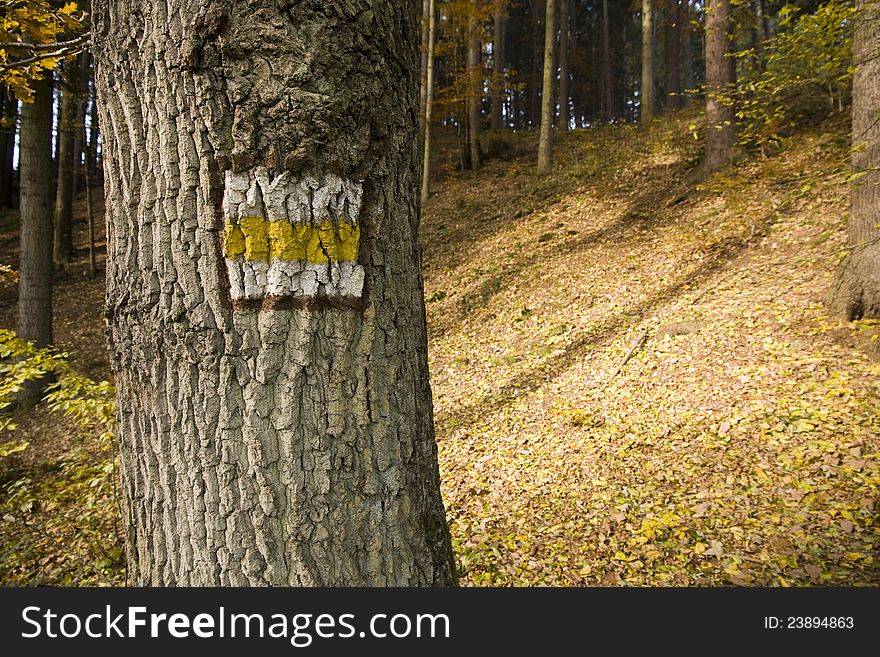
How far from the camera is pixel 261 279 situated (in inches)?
54.4

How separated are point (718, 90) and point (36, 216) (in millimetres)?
10856

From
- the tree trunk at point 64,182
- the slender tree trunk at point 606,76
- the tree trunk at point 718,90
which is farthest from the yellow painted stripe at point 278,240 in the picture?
the slender tree trunk at point 606,76

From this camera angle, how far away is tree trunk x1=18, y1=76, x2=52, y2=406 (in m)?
7.37

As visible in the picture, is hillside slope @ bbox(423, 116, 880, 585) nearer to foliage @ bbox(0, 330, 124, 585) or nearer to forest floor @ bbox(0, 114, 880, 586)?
forest floor @ bbox(0, 114, 880, 586)

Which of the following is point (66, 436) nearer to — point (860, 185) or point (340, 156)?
point (340, 156)

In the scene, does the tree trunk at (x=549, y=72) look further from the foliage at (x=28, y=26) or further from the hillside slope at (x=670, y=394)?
the foliage at (x=28, y=26)

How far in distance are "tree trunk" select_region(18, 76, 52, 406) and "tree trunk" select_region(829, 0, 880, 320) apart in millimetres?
10002

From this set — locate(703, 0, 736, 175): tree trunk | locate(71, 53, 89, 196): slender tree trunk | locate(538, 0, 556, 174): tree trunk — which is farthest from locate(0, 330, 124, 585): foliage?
locate(538, 0, 556, 174): tree trunk

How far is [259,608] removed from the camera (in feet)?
4.84

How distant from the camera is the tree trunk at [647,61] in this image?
630 inches

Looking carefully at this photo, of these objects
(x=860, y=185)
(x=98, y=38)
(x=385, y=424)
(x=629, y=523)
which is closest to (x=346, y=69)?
(x=98, y=38)

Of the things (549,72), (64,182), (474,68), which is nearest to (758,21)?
(549,72)

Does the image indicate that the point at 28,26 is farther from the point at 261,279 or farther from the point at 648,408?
the point at 648,408

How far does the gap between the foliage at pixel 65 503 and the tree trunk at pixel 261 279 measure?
192 centimetres
